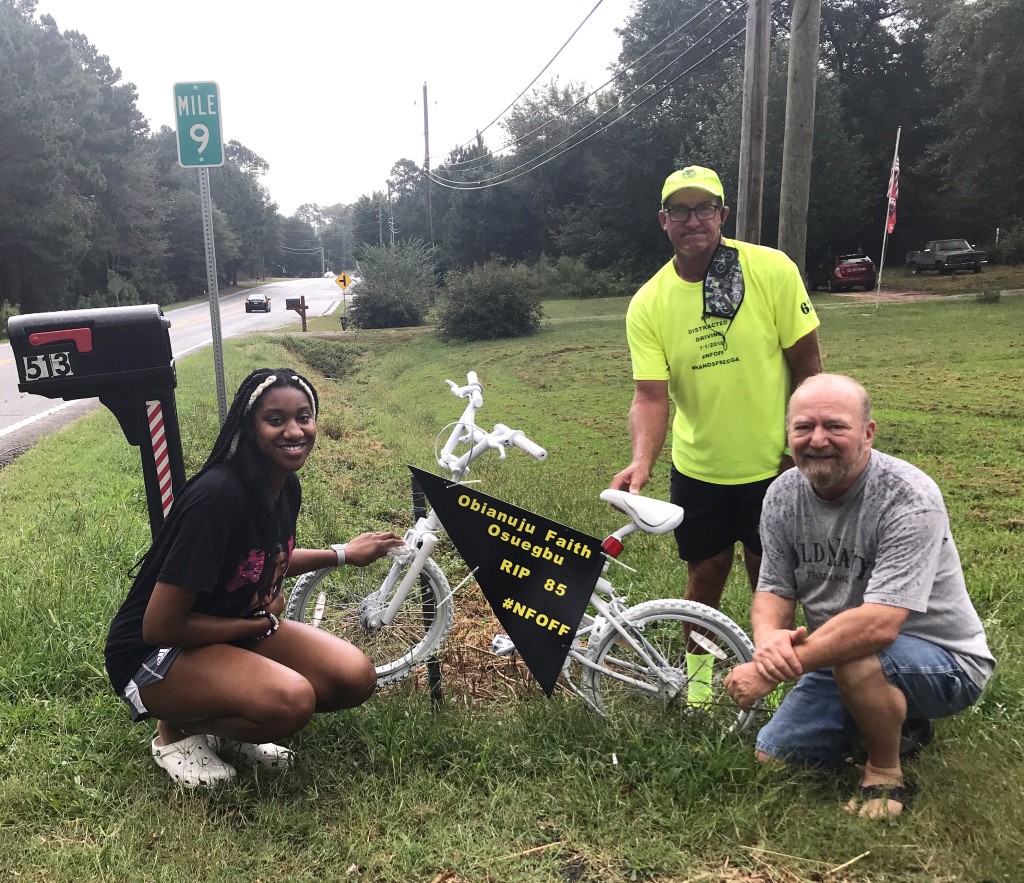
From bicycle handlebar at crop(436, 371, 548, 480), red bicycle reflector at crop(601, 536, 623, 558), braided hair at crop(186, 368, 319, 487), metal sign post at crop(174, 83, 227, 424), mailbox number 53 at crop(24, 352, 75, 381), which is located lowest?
red bicycle reflector at crop(601, 536, 623, 558)

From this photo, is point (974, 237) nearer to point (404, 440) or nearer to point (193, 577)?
point (404, 440)

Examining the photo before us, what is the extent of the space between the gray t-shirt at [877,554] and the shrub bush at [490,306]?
2142 centimetres

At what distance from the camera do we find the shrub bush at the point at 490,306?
2380cm

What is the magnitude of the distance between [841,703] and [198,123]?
4752mm

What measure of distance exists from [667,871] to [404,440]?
741 centimetres

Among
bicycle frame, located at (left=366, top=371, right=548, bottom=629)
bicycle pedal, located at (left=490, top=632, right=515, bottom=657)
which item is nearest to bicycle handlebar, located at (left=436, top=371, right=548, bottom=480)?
bicycle frame, located at (left=366, top=371, right=548, bottom=629)

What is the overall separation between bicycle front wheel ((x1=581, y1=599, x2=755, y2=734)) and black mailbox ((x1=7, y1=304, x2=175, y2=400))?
6.87 ft

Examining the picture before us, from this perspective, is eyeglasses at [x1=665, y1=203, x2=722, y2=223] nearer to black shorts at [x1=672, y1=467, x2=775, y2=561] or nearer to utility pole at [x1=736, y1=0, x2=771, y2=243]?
black shorts at [x1=672, y1=467, x2=775, y2=561]

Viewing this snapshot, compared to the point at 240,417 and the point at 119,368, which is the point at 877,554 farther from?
the point at 119,368

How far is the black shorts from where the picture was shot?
10.4ft

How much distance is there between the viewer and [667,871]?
2.25 metres

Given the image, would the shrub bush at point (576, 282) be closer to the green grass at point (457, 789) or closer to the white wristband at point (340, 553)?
the green grass at point (457, 789)

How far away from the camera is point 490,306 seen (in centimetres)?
2386

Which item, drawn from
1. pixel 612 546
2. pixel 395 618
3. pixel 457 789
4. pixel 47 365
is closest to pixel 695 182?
pixel 612 546
